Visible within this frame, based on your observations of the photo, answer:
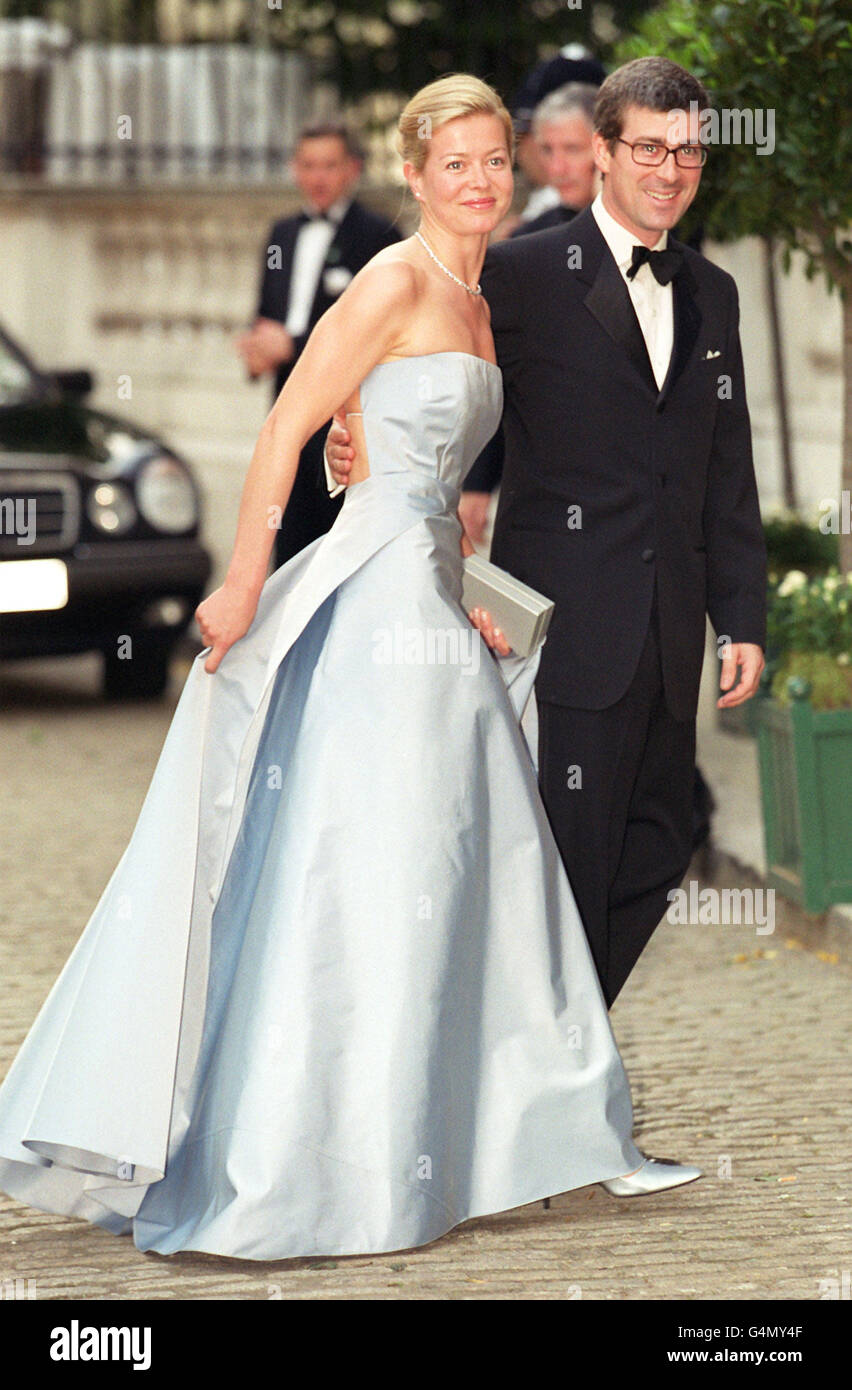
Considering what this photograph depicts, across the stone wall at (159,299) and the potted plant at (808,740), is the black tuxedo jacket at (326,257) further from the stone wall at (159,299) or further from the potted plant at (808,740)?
the stone wall at (159,299)

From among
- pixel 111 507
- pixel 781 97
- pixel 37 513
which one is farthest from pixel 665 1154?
pixel 111 507

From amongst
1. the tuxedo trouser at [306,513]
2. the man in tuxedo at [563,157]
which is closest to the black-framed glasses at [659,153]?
the man in tuxedo at [563,157]

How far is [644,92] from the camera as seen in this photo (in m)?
4.21

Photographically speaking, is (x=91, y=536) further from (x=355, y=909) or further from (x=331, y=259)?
(x=355, y=909)

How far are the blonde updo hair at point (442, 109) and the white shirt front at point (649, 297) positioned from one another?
0.31 m

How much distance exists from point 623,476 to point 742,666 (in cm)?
46

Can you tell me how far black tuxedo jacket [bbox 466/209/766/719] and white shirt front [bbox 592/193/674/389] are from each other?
0.06ft

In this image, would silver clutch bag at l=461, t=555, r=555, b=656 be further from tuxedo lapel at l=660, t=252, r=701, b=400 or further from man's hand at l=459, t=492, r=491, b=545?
man's hand at l=459, t=492, r=491, b=545

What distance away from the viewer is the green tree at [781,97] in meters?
6.17

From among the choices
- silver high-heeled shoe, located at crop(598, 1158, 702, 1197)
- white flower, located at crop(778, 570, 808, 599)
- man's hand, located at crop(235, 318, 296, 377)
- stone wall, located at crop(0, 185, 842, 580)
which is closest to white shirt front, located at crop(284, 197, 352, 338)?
man's hand, located at crop(235, 318, 296, 377)

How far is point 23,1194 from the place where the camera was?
4141 mm

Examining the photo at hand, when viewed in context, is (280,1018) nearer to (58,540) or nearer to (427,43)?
(58,540)

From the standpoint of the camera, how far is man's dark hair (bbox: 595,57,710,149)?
421 cm
